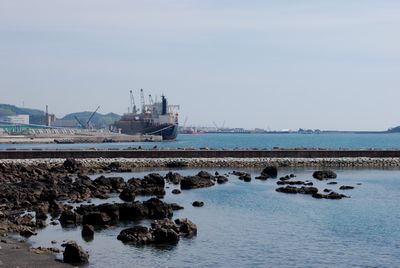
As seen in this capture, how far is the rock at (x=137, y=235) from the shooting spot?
1073 inches

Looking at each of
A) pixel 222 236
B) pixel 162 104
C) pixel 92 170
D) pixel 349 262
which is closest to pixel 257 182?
pixel 92 170

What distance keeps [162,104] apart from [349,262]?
165787 mm

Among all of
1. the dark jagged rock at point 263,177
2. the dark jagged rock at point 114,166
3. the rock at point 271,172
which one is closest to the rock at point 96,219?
the dark jagged rock at point 263,177

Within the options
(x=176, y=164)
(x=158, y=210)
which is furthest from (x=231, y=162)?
(x=158, y=210)

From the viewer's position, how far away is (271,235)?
29531 mm

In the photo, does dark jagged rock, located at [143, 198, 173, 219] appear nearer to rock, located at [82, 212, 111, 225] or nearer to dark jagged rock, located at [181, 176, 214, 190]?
rock, located at [82, 212, 111, 225]

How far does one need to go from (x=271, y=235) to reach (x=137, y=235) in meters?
5.62

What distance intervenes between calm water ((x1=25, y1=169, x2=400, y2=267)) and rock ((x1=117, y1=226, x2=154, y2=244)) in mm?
466

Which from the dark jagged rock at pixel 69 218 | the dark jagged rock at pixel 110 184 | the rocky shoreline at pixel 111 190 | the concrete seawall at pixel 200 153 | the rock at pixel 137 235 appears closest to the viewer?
the rock at pixel 137 235

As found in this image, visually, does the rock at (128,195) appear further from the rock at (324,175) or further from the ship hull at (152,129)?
the ship hull at (152,129)

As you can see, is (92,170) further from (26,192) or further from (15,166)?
(26,192)

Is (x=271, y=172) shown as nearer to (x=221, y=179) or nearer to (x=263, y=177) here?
(x=263, y=177)

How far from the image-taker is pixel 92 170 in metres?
60.9

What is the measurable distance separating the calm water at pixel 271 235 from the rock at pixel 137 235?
47 centimetres
